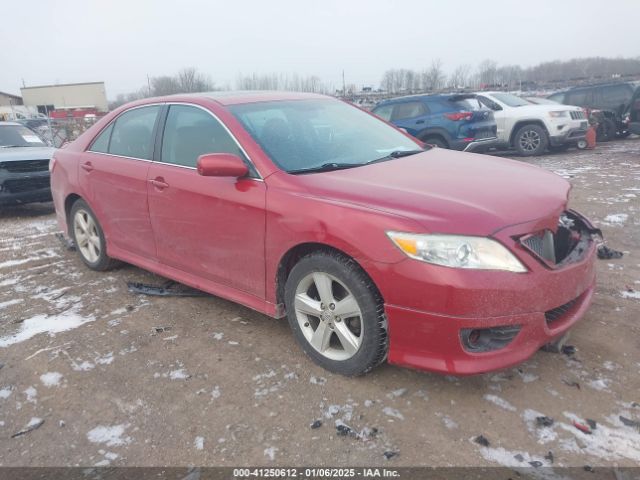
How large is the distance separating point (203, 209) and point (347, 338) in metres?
1.32

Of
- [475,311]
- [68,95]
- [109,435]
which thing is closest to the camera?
[475,311]

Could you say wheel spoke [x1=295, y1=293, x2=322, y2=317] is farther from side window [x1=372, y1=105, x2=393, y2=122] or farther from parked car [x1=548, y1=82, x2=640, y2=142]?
parked car [x1=548, y1=82, x2=640, y2=142]

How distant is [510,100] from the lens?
12.4m

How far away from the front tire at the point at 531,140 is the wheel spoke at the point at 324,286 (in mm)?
10632

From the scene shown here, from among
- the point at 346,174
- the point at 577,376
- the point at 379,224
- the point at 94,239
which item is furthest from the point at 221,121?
the point at 577,376

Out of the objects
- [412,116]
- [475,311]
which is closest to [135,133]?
[475,311]

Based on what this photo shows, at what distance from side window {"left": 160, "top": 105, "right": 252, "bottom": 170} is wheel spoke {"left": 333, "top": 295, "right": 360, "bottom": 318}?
3.79 feet

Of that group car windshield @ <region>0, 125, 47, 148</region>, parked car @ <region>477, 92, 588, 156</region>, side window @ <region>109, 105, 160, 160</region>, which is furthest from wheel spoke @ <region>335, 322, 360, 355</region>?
parked car @ <region>477, 92, 588, 156</region>

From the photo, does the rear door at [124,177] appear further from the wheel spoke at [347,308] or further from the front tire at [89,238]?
the wheel spoke at [347,308]

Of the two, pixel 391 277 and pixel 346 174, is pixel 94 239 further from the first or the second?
pixel 391 277

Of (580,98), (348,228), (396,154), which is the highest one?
(580,98)

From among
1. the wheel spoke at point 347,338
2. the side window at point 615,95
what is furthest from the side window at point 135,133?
the side window at point 615,95

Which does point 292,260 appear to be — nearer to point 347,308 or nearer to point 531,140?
point 347,308

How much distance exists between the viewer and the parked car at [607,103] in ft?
46.4
